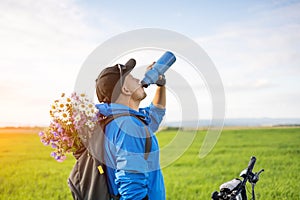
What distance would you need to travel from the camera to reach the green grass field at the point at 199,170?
6648 mm

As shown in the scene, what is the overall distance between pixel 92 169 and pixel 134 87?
0.49 metres

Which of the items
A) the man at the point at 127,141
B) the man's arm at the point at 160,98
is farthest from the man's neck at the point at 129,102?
the man's arm at the point at 160,98

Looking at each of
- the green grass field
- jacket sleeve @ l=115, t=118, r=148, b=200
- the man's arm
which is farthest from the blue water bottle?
the green grass field

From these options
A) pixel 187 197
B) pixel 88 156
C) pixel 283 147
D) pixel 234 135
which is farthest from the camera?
pixel 234 135

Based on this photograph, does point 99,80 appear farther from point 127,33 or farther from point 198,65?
point 198,65

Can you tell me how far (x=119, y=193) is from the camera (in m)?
2.37

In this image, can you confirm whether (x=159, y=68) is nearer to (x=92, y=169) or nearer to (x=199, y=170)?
(x=92, y=169)

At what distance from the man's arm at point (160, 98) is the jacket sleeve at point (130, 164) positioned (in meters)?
0.45

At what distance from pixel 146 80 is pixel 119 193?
0.61 m

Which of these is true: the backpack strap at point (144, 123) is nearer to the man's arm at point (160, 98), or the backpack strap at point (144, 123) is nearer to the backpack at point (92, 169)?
the backpack at point (92, 169)

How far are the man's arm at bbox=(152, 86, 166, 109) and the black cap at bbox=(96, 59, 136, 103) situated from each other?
270 millimetres

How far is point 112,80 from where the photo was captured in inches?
97.6

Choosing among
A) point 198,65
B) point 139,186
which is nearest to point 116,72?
point 198,65

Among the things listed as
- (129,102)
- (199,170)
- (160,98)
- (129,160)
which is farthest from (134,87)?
(199,170)
